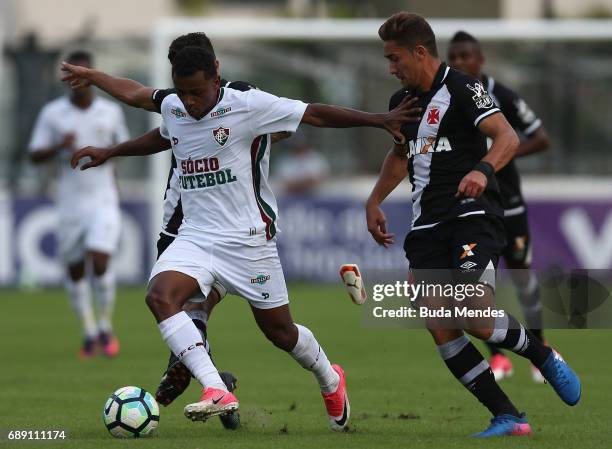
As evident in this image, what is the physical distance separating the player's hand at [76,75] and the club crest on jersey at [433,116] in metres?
2.18

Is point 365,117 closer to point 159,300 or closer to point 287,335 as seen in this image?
point 287,335

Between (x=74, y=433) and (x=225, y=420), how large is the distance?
0.92m

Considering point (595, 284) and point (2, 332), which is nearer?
point (595, 284)

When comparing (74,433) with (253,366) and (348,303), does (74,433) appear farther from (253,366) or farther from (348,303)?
(348,303)

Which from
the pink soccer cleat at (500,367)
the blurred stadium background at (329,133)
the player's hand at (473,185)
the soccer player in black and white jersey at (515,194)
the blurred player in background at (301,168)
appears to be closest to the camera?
the player's hand at (473,185)

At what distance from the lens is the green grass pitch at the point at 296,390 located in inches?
314

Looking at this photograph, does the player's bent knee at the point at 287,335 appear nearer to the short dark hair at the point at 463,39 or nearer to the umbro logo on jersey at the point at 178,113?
the umbro logo on jersey at the point at 178,113

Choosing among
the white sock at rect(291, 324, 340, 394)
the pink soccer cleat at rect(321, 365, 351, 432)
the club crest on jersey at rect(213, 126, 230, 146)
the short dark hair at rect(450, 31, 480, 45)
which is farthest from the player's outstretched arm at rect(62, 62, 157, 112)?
the short dark hair at rect(450, 31, 480, 45)

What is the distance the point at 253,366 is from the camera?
12281 millimetres

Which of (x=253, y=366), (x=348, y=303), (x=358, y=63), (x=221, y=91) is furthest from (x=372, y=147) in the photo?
(x=221, y=91)

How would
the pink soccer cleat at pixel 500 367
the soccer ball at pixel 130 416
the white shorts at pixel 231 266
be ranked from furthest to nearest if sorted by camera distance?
the pink soccer cleat at pixel 500 367 < the white shorts at pixel 231 266 < the soccer ball at pixel 130 416

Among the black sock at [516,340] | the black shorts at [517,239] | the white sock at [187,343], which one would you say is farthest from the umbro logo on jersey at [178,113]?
the black shorts at [517,239]

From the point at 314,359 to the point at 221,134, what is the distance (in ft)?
4.80

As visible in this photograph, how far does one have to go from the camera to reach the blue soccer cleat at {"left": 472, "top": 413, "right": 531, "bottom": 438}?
7824 millimetres
